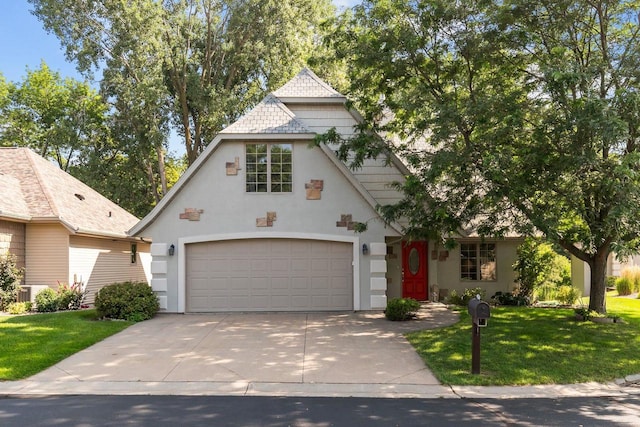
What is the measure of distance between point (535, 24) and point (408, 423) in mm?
9617

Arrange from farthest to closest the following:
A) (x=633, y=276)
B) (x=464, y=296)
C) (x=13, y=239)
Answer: (x=633, y=276)
(x=464, y=296)
(x=13, y=239)

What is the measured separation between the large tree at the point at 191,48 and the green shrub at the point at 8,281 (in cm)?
1167

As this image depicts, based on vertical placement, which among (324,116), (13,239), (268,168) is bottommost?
(13,239)

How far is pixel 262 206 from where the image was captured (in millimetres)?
14672

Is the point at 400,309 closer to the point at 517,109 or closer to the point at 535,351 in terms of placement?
the point at 535,351

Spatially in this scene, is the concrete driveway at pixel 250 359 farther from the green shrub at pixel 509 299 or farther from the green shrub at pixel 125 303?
the green shrub at pixel 509 299

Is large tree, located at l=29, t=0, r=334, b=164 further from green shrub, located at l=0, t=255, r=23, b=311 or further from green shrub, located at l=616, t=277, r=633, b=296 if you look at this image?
green shrub, located at l=616, t=277, r=633, b=296

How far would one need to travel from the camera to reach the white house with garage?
14586mm

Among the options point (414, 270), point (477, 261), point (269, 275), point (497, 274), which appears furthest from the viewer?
point (477, 261)

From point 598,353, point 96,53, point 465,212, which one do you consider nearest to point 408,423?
point 598,353

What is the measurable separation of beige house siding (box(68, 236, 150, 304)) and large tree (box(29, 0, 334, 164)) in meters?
7.66

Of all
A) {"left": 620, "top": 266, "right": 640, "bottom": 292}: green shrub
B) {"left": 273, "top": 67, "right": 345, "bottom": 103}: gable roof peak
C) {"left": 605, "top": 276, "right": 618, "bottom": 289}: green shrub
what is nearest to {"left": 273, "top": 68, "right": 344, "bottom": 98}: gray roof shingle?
{"left": 273, "top": 67, "right": 345, "bottom": 103}: gable roof peak

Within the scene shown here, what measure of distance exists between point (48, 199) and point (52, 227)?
1.06 m

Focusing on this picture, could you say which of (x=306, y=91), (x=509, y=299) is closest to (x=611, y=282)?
(x=509, y=299)
